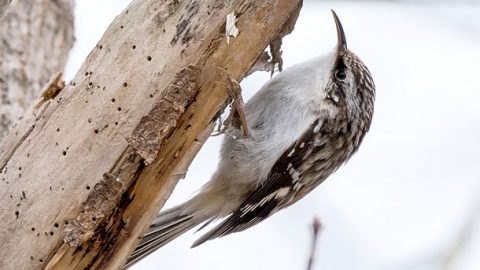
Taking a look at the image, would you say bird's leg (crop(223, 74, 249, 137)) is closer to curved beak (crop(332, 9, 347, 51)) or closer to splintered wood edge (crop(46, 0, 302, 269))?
splintered wood edge (crop(46, 0, 302, 269))

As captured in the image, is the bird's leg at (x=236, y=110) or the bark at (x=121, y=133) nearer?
the bark at (x=121, y=133)

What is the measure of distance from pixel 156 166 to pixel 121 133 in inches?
4.8

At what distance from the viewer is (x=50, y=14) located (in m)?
3.77

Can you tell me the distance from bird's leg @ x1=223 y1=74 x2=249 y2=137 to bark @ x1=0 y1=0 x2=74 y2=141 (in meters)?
1.05

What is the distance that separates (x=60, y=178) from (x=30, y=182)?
9 centimetres

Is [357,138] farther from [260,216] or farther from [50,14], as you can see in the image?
[50,14]

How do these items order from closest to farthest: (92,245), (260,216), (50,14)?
(92,245), (260,216), (50,14)

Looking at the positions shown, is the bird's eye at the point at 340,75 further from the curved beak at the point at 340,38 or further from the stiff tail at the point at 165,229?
the stiff tail at the point at 165,229

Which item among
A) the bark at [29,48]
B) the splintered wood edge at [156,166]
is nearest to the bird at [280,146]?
the splintered wood edge at [156,166]

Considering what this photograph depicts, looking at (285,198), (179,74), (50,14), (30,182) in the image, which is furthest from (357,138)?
(50,14)

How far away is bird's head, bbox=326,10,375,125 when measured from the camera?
9.81 feet

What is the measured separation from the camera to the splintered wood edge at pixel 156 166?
2.28 m

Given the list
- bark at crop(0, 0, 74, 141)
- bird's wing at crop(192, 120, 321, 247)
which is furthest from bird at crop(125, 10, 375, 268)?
bark at crop(0, 0, 74, 141)

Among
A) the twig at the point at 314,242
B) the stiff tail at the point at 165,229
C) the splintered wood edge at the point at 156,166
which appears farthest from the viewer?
the stiff tail at the point at 165,229
